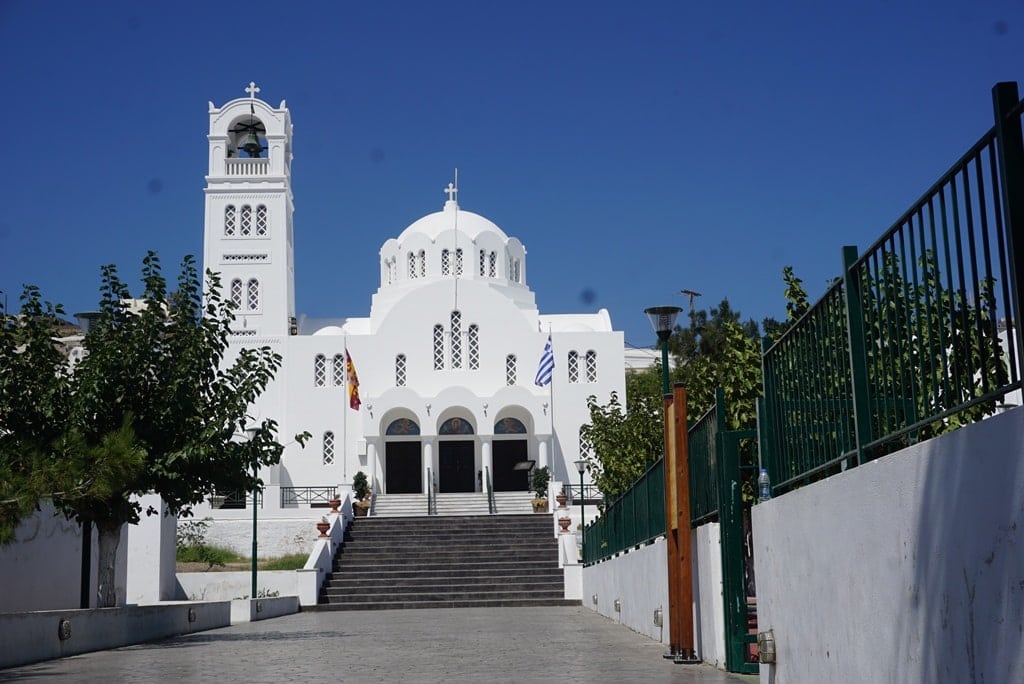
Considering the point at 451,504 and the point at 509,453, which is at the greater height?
the point at 509,453

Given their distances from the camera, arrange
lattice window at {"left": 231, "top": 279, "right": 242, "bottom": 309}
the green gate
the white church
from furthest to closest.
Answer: lattice window at {"left": 231, "top": 279, "right": 242, "bottom": 309} → the white church → the green gate

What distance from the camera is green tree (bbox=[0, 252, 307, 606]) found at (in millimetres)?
15469

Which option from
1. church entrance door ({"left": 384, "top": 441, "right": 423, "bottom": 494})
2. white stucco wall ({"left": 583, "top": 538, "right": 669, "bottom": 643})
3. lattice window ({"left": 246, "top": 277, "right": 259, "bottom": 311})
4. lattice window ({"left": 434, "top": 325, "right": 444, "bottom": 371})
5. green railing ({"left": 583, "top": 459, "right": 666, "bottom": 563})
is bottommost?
white stucco wall ({"left": 583, "top": 538, "right": 669, "bottom": 643})

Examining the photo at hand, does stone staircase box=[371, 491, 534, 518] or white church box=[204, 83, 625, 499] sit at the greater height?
white church box=[204, 83, 625, 499]

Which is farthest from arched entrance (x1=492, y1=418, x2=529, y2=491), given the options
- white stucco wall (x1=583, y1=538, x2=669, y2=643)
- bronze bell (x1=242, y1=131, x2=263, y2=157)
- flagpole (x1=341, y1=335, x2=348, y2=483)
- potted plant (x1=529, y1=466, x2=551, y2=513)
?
white stucco wall (x1=583, y1=538, x2=669, y2=643)

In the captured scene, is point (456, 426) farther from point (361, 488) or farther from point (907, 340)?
point (907, 340)

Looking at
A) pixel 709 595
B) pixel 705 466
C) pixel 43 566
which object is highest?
pixel 705 466

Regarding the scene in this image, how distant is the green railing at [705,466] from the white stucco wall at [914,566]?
89.3 inches

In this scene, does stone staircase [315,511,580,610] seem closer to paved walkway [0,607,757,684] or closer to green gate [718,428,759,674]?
paved walkway [0,607,757,684]

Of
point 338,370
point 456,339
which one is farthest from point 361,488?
point 456,339

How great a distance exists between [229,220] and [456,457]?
12.7 meters

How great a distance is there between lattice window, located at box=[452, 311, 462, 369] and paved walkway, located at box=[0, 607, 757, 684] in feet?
84.9

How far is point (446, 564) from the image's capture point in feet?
97.8

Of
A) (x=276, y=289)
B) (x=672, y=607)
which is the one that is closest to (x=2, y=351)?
(x=672, y=607)
